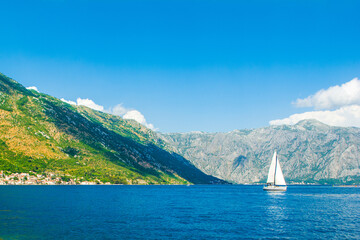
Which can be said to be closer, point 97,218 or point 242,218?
point 97,218

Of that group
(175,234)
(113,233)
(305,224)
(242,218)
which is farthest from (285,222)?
(113,233)

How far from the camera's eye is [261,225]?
8775cm

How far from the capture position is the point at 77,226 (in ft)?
259

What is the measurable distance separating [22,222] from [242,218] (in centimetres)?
6652

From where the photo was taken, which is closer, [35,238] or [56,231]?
[35,238]

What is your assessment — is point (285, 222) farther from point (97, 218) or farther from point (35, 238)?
point (35, 238)

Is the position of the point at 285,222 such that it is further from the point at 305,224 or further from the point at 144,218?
the point at 144,218

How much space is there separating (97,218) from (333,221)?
2944 inches

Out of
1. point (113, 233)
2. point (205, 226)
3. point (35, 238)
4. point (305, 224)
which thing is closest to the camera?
point (35, 238)

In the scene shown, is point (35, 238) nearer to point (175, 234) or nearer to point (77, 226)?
point (77, 226)

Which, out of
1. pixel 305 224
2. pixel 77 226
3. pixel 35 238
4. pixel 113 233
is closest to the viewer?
pixel 35 238

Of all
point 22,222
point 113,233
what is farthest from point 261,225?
point 22,222

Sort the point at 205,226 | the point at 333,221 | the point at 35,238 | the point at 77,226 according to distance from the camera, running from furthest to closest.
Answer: the point at 333,221, the point at 205,226, the point at 77,226, the point at 35,238

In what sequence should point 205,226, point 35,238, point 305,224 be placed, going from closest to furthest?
point 35,238
point 205,226
point 305,224
